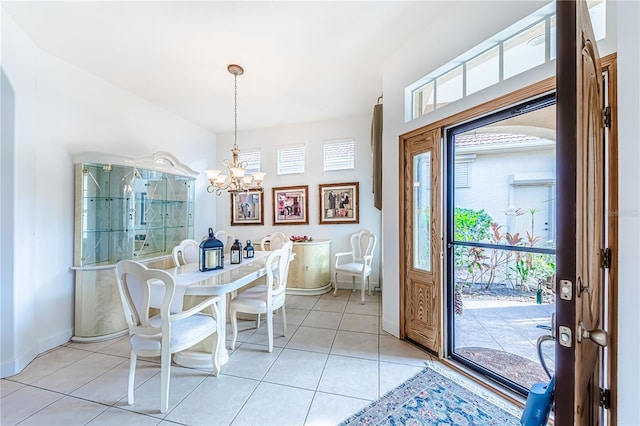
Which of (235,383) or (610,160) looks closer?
(610,160)

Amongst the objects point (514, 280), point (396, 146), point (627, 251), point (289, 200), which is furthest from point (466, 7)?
point (289, 200)

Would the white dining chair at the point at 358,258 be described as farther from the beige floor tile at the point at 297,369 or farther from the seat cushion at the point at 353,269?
the beige floor tile at the point at 297,369

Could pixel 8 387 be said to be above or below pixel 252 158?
below

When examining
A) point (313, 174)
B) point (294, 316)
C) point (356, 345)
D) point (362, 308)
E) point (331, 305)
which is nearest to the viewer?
point (356, 345)

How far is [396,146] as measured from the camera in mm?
2773

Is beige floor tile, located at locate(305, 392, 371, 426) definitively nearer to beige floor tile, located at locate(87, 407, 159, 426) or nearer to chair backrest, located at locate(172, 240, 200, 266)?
beige floor tile, located at locate(87, 407, 159, 426)

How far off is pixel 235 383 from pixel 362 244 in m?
2.90

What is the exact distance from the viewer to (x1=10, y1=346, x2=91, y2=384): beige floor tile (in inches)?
83.1

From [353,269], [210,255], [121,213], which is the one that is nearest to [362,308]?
[353,269]

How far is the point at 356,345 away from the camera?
258cm

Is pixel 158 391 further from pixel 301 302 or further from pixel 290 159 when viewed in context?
pixel 290 159

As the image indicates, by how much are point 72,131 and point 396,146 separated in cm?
364

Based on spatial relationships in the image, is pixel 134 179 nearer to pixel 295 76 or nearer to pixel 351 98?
pixel 295 76

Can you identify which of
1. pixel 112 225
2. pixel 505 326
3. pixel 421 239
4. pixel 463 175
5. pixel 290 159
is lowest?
pixel 505 326
